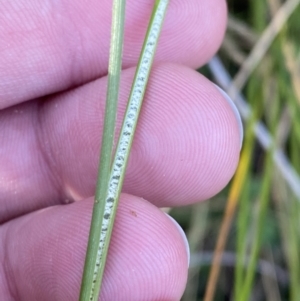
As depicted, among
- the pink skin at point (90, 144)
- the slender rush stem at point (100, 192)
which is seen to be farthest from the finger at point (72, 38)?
the slender rush stem at point (100, 192)

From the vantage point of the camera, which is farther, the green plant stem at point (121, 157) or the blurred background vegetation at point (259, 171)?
the blurred background vegetation at point (259, 171)

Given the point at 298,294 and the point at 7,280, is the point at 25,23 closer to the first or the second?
the point at 7,280

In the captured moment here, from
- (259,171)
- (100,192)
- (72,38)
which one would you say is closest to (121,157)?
Answer: (100,192)

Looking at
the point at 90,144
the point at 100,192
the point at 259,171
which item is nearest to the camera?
the point at 100,192

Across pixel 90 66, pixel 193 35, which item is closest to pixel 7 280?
pixel 90 66

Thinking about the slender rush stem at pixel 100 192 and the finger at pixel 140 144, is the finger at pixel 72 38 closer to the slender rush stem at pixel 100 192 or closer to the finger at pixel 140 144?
the finger at pixel 140 144

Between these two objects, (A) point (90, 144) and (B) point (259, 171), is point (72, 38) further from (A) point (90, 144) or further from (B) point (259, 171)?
(B) point (259, 171)

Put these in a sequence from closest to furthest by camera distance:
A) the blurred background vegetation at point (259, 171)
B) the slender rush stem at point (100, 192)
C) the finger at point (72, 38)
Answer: the slender rush stem at point (100, 192) < the finger at point (72, 38) < the blurred background vegetation at point (259, 171)
